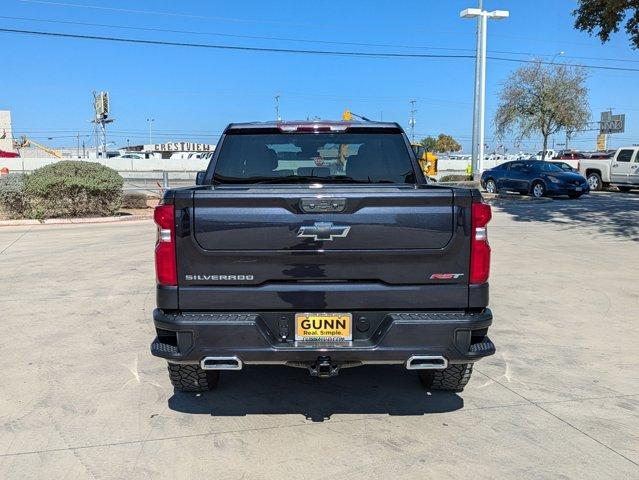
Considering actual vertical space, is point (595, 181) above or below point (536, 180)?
below

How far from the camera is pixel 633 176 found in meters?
25.3

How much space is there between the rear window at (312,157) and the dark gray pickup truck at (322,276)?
4.31 feet

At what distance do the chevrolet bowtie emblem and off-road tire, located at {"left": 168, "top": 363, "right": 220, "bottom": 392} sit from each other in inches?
54.3

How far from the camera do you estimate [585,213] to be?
17172 mm

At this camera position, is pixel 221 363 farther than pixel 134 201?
No

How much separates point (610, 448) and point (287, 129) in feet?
10.6

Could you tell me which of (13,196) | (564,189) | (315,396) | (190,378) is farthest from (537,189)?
(190,378)

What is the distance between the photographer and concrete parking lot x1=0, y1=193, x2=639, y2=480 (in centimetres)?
346

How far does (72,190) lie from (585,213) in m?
14.2

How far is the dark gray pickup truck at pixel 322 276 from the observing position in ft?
11.3

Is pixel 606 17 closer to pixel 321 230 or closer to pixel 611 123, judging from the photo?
pixel 321 230

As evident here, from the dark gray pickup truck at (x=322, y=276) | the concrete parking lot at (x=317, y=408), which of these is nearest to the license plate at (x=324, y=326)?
the dark gray pickup truck at (x=322, y=276)

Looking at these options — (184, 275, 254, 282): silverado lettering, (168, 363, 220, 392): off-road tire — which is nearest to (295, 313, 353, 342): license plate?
(184, 275, 254, 282): silverado lettering

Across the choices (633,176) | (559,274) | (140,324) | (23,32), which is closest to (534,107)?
(633,176)
